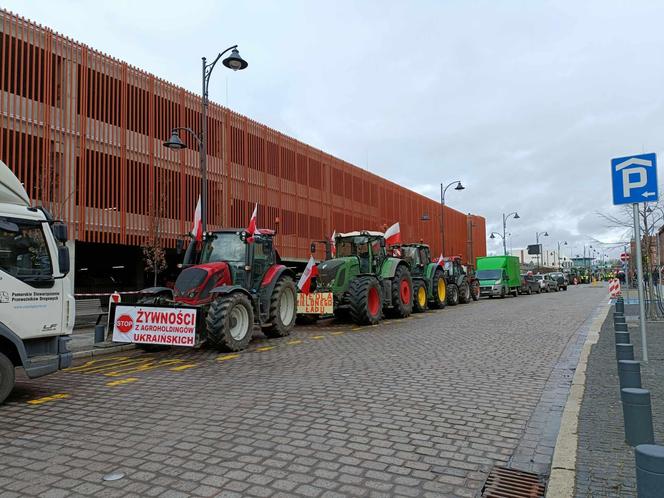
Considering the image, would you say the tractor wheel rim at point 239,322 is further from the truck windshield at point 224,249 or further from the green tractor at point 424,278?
the green tractor at point 424,278

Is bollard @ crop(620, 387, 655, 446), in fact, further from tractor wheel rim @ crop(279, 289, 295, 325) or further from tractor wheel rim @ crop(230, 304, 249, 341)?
tractor wheel rim @ crop(279, 289, 295, 325)

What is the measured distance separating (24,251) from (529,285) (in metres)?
38.4

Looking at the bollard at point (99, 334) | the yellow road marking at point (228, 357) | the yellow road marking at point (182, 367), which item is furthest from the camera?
the bollard at point (99, 334)

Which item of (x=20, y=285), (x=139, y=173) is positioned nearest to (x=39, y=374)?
(x=20, y=285)

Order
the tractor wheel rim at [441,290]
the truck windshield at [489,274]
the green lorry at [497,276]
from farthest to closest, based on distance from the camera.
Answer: the truck windshield at [489,274] < the green lorry at [497,276] < the tractor wheel rim at [441,290]

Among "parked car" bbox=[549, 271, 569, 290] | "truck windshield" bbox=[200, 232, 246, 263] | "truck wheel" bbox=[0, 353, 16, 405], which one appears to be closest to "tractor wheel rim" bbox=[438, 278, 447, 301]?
"truck windshield" bbox=[200, 232, 246, 263]

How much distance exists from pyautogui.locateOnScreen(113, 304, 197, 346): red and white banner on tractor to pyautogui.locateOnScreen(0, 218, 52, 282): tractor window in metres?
2.92

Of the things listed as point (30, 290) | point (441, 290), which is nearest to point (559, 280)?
point (441, 290)

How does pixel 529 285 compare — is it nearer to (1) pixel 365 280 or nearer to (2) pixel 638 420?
(1) pixel 365 280

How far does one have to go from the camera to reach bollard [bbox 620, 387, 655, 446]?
409 centimetres

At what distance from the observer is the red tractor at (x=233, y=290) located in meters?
→ 9.63

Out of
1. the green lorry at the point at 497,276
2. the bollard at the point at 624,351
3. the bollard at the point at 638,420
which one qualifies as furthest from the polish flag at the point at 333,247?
the green lorry at the point at 497,276

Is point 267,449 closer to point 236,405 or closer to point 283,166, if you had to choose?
point 236,405

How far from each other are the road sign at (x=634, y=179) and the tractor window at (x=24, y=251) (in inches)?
322
